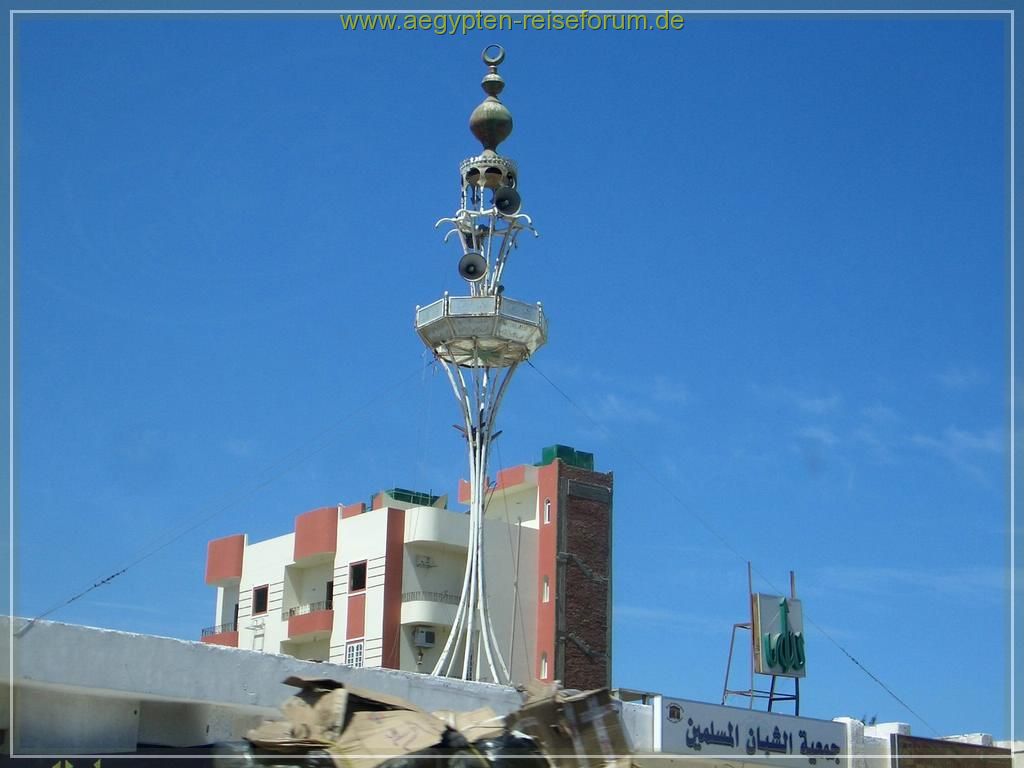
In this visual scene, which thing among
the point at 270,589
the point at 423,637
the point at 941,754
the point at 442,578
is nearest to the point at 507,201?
the point at 442,578

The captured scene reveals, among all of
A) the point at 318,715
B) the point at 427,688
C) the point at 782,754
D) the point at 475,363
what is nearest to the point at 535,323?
the point at 475,363

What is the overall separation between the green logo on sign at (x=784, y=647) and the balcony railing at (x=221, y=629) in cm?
2319

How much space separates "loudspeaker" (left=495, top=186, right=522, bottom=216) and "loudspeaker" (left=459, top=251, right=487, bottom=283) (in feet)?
5.26

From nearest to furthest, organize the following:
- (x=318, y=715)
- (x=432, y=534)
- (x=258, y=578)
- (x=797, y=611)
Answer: (x=318, y=715) → (x=797, y=611) → (x=432, y=534) → (x=258, y=578)

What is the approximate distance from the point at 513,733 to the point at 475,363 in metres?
25.1

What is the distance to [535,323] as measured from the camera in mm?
41406

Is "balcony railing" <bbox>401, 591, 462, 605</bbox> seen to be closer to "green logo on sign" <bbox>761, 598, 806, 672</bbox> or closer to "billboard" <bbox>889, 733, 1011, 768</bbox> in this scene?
"green logo on sign" <bbox>761, 598, 806, 672</bbox>

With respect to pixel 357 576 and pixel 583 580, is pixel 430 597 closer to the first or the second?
pixel 357 576

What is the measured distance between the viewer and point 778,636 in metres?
36.9

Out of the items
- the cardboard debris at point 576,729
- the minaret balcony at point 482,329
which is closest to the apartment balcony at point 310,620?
the minaret balcony at point 482,329

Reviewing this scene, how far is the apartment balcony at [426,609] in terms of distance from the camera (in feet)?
151

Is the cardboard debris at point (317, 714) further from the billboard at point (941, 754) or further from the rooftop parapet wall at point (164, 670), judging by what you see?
the billboard at point (941, 754)

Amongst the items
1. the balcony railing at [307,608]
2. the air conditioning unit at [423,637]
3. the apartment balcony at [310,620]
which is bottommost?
the air conditioning unit at [423,637]

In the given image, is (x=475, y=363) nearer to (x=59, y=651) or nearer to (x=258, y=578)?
(x=258, y=578)
